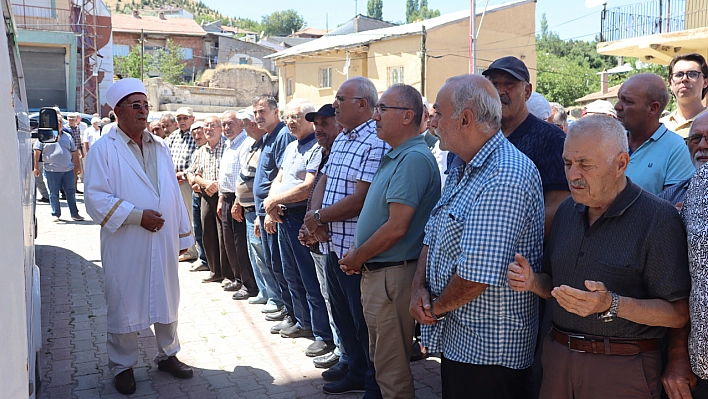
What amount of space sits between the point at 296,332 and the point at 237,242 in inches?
69.6

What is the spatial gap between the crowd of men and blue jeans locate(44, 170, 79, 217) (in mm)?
7583

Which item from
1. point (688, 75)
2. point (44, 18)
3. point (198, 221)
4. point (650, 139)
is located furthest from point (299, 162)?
point (44, 18)

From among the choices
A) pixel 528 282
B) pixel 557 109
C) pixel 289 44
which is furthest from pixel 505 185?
pixel 289 44

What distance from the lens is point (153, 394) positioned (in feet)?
15.1

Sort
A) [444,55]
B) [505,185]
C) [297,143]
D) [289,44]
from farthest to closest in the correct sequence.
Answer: [289,44] < [444,55] < [297,143] < [505,185]

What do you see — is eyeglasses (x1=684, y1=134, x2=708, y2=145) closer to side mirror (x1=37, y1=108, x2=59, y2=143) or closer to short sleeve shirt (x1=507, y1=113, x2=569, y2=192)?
short sleeve shirt (x1=507, y1=113, x2=569, y2=192)

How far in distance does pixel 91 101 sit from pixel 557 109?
109 ft

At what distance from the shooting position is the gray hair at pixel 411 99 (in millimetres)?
3936

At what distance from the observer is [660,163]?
3.67 meters

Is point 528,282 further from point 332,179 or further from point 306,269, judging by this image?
point 306,269

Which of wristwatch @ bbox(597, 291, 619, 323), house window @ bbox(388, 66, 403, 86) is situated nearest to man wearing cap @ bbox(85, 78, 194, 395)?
wristwatch @ bbox(597, 291, 619, 323)

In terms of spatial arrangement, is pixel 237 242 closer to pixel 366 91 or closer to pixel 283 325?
pixel 283 325

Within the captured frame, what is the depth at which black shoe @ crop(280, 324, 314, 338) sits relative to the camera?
19.4 ft

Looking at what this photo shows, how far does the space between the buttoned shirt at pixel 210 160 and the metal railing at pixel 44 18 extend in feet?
87.2
